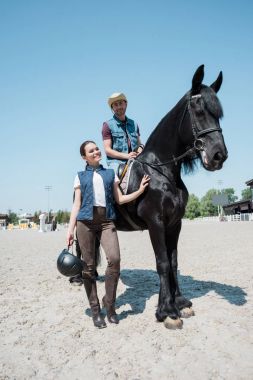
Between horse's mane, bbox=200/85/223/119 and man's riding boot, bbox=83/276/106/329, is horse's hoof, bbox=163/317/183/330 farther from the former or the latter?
horse's mane, bbox=200/85/223/119

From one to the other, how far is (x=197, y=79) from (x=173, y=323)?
2928 mm

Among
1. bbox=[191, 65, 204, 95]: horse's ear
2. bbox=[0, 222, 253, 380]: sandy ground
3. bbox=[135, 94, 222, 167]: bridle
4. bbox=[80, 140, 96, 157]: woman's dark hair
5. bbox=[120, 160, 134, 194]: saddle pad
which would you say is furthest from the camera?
bbox=[120, 160, 134, 194]: saddle pad

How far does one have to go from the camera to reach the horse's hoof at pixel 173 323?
400 cm

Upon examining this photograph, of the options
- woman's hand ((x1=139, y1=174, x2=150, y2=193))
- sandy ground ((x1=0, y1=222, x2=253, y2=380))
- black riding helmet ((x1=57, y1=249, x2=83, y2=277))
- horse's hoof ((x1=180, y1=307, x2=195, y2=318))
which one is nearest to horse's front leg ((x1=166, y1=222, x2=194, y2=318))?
horse's hoof ((x1=180, y1=307, x2=195, y2=318))

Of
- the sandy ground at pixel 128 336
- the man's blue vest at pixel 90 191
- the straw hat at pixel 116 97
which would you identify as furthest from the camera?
the straw hat at pixel 116 97

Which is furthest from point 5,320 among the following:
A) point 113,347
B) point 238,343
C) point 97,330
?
point 238,343

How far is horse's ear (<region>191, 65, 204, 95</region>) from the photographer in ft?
13.4

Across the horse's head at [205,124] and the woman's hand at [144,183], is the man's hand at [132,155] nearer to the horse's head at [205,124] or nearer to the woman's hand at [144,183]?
the woman's hand at [144,183]

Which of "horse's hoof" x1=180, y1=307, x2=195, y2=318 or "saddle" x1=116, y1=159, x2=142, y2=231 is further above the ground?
"saddle" x1=116, y1=159, x2=142, y2=231

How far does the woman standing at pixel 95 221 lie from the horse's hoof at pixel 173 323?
26.1 inches

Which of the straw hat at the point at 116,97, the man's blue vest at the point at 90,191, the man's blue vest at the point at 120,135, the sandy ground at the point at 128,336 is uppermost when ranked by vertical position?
the straw hat at the point at 116,97

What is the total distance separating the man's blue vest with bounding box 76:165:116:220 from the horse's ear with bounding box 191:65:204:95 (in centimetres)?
148

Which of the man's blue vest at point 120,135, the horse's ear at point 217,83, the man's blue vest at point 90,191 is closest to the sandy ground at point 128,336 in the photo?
the man's blue vest at point 90,191

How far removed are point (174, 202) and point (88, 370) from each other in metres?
2.20
